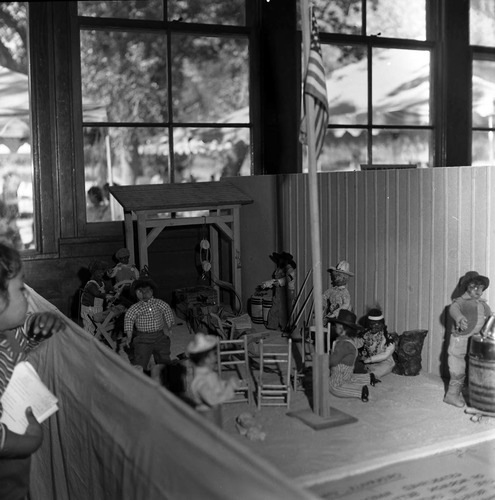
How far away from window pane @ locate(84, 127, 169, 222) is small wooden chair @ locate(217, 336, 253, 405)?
538 centimetres

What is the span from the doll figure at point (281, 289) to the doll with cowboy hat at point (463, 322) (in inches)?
168

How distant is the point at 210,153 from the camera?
54.5ft

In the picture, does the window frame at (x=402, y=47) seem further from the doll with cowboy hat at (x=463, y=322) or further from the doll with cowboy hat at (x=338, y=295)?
the doll with cowboy hat at (x=463, y=322)

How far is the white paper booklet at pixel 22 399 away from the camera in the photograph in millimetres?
4508

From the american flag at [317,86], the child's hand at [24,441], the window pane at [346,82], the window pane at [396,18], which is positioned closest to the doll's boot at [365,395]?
the american flag at [317,86]

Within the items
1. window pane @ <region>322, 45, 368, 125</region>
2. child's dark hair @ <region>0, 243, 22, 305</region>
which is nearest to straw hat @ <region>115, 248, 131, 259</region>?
window pane @ <region>322, 45, 368, 125</region>

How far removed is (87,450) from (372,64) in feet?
46.2

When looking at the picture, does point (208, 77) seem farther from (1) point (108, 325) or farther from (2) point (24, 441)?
(2) point (24, 441)

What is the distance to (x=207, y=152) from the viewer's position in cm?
1656

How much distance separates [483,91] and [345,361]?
467 inches

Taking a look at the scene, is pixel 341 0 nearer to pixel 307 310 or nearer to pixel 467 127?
pixel 467 127

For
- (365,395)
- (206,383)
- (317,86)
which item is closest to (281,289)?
(365,395)

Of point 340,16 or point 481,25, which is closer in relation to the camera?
point 340,16

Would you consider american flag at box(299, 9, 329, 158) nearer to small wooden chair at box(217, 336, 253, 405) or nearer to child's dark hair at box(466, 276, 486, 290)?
child's dark hair at box(466, 276, 486, 290)
